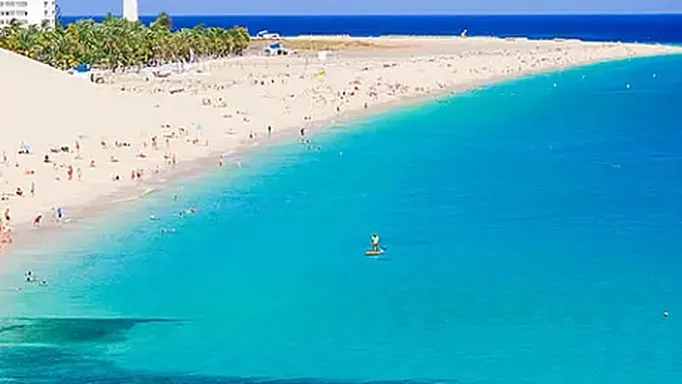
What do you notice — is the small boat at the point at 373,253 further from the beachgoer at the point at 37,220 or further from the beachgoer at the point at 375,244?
the beachgoer at the point at 37,220

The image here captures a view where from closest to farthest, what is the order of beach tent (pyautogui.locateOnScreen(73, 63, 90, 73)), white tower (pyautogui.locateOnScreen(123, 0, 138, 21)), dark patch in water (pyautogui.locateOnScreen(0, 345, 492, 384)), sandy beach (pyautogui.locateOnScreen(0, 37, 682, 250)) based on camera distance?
1. dark patch in water (pyautogui.locateOnScreen(0, 345, 492, 384))
2. sandy beach (pyautogui.locateOnScreen(0, 37, 682, 250))
3. beach tent (pyautogui.locateOnScreen(73, 63, 90, 73))
4. white tower (pyautogui.locateOnScreen(123, 0, 138, 21))

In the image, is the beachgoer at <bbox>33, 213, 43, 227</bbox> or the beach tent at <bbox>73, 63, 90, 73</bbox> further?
the beach tent at <bbox>73, 63, 90, 73</bbox>

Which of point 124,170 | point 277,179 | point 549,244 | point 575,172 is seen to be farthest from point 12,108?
point 549,244

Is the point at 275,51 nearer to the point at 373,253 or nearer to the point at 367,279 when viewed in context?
the point at 373,253

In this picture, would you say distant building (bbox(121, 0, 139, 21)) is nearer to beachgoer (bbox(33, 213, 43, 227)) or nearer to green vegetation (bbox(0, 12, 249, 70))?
green vegetation (bbox(0, 12, 249, 70))

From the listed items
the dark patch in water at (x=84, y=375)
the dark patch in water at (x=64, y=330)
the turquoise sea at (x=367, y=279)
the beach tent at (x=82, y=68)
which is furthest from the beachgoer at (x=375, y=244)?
the beach tent at (x=82, y=68)

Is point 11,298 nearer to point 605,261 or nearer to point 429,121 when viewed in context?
point 605,261

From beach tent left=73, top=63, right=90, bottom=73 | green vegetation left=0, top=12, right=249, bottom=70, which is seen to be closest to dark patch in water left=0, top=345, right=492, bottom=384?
beach tent left=73, top=63, right=90, bottom=73
